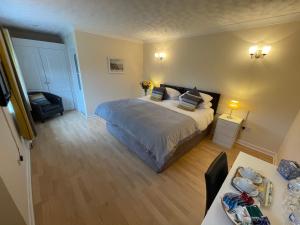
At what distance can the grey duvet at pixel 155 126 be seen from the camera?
1902 mm

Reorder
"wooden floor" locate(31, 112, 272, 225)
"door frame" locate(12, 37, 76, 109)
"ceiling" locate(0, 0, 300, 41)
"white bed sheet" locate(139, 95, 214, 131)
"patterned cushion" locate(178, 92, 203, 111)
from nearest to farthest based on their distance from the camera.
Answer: "wooden floor" locate(31, 112, 272, 225)
"ceiling" locate(0, 0, 300, 41)
"white bed sheet" locate(139, 95, 214, 131)
"patterned cushion" locate(178, 92, 203, 111)
"door frame" locate(12, 37, 76, 109)

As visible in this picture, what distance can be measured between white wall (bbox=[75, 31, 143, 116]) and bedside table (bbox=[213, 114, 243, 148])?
3.34m

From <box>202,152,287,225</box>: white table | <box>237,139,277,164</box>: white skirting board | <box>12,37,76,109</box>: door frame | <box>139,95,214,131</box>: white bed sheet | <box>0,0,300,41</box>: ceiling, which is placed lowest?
<box>237,139,277,164</box>: white skirting board

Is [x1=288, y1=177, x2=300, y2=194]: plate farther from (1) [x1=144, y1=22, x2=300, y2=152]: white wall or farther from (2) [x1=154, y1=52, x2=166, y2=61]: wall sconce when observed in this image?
(2) [x1=154, y1=52, x2=166, y2=61]: wall sconce

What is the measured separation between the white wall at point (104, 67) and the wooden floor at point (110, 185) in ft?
5.49

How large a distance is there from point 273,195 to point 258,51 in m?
2.52

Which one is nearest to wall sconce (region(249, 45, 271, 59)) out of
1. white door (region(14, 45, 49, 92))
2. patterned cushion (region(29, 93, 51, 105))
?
patterned cushion (region(29, 93, 51, 105))

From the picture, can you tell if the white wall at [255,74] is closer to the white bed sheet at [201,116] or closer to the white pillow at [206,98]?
the white pillow at [206,98]

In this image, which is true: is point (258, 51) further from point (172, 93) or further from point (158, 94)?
point (158, 94)

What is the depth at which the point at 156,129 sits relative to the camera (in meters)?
2.03

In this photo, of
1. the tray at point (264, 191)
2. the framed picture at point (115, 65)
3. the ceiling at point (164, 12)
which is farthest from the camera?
the framed picture at point (115, 65)

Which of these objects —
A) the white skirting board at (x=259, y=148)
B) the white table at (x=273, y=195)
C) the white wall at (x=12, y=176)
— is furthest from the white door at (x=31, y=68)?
the white skirting board at (x=259, y=148)

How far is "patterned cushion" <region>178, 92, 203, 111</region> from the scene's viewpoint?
2.98 metres

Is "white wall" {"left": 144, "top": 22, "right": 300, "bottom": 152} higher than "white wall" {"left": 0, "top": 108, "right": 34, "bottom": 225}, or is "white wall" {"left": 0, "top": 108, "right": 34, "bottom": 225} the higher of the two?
"white wall" {"left": 144, "top": 22, "right": 300, "bottom": 152}
